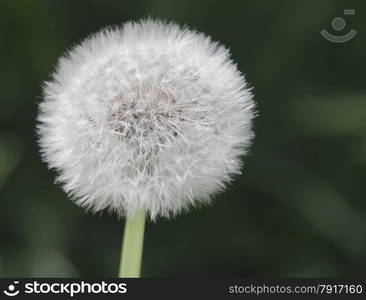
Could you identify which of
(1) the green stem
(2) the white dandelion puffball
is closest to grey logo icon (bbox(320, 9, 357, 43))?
(2) the white dandelion puffball

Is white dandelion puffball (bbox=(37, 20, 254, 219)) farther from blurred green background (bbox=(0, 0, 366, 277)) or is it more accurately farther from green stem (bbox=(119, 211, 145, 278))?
blurred green background (bbox=(0, 0, 366, 277))

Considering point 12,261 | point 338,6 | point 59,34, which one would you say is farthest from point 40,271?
point 338,6

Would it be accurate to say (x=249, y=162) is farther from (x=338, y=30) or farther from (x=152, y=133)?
(x=152, y=133)

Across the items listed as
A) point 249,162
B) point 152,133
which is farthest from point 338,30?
point 152,133

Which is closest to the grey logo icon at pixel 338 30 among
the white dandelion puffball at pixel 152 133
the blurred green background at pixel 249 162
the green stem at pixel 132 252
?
the blurred green background at pixel 249 162

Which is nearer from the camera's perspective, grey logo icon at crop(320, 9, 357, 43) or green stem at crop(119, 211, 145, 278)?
green stem at crop(119, 211, 145, 278)

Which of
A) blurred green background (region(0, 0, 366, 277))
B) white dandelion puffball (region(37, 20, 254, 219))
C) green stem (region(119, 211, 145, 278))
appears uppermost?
blurred green background (region(0, 0, 366, 277))
